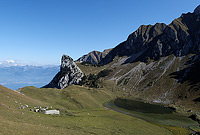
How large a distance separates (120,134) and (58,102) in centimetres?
7050

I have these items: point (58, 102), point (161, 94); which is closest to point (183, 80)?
point (161, 94)

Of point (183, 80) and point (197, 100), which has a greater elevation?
point (183, 80)

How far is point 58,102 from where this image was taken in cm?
10700

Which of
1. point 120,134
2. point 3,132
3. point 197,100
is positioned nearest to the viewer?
point 3,132

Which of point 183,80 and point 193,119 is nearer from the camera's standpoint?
point 193,119

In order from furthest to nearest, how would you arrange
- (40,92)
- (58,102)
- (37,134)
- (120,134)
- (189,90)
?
(189,90), (40,92), (58,102), (120,134), (37,134)

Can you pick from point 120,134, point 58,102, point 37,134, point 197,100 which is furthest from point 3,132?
point 197,100

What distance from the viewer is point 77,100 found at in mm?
118688

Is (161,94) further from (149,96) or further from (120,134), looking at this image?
(120,134)

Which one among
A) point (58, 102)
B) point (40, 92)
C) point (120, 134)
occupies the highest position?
point (40, 92)

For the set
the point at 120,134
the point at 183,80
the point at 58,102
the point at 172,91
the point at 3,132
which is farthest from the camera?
the point at 183,80

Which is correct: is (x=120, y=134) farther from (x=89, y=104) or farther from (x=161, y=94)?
(x=161, y=94)

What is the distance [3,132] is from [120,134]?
120ft

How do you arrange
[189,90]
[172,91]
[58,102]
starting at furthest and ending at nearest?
[172,91]
[189,90]
[58,102]
